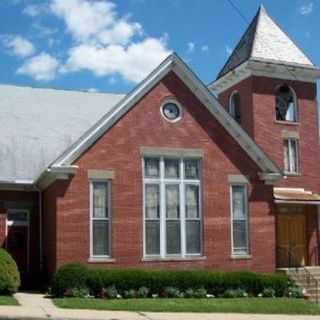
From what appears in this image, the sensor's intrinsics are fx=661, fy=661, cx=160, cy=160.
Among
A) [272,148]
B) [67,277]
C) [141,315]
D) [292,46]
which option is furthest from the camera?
[292,46]

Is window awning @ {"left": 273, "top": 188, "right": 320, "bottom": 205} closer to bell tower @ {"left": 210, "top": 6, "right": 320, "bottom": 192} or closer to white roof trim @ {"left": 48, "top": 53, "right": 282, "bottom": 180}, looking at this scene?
bell tower @ {"left": 210, "top": 6, "right": 320, "bottom": 192}

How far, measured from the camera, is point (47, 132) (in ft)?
89.3

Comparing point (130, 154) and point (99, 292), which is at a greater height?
point (130, 154)

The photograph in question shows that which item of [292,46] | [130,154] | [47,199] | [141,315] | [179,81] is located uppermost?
[292,46]

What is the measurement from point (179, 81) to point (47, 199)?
639cm

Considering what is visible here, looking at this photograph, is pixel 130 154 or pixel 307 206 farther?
pixel 307 206

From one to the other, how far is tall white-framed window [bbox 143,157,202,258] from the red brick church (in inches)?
1.4

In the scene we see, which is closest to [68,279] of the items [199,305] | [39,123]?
[199,305]

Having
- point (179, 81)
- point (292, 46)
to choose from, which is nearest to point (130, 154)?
point (179, 81)

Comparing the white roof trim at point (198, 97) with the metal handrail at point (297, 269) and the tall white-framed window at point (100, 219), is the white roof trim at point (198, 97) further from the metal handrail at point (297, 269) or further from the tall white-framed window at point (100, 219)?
the metal handrail at point (297, 269)

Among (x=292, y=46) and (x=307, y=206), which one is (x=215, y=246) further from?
(x=292, y=46)

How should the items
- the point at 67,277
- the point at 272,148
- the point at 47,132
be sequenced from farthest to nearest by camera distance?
the point at 272,148 < the point at 47,132 < the point at 67,277

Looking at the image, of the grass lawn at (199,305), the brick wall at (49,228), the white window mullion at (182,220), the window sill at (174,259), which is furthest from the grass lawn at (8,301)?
the white window mullion at (182,220)

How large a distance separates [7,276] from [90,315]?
4.04m
